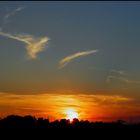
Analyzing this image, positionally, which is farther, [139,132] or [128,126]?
[128,126]

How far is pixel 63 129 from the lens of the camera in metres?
157

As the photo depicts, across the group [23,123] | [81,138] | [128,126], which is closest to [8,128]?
[23,123]

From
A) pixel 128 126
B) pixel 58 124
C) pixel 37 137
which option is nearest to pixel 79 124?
pixel 58 124

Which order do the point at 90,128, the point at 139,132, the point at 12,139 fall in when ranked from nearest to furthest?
the point at 12,139 < the point at 139,132 < the point at 90,128

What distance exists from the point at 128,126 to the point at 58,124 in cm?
2667

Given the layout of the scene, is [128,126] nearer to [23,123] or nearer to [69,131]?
[69,131]

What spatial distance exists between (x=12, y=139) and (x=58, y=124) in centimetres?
3304

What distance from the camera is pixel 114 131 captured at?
501ft

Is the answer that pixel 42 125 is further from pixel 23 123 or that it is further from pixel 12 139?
pixel 12 139

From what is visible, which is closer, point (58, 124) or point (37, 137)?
point (37, 137)

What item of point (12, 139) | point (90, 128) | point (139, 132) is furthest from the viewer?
point (90, 128)

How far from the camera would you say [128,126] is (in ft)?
528

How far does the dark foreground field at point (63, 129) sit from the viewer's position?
14527cm

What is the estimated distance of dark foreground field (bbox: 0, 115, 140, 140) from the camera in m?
145
